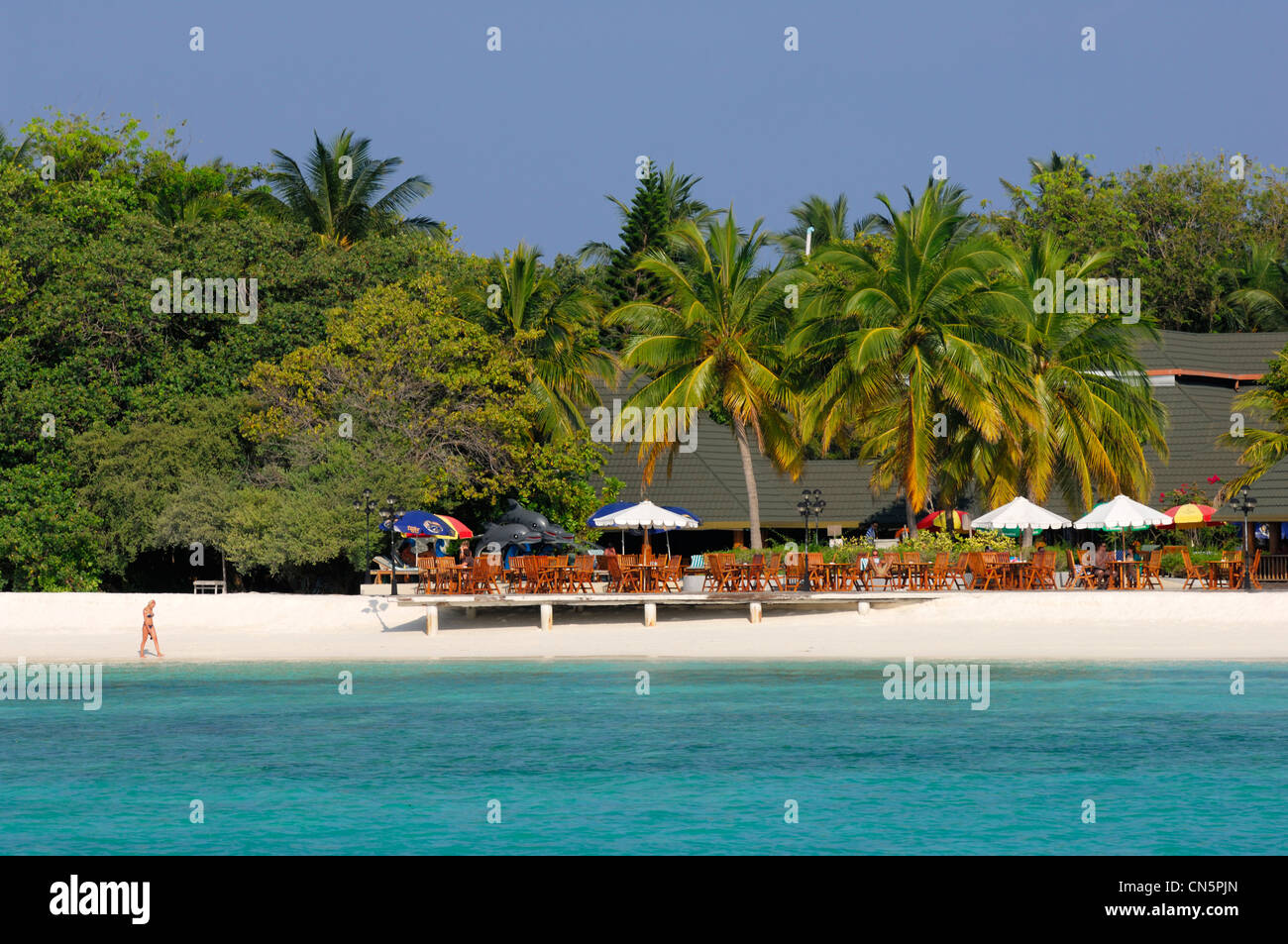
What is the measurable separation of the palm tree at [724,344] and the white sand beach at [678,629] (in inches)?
A: 304

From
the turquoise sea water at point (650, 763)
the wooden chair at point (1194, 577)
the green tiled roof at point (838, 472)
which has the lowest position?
the turquoise sea water at point (650, 763)

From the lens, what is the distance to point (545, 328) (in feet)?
138

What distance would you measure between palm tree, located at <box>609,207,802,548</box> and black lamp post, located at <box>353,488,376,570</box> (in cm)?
748

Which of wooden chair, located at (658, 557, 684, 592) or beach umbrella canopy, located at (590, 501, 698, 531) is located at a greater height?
beach umbrella canopy, located at (590, 501, 698, 531)

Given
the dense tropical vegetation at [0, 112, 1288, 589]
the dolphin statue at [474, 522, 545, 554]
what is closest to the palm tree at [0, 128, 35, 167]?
the dense tropical vegetation at [0, 112, 1288, 589]

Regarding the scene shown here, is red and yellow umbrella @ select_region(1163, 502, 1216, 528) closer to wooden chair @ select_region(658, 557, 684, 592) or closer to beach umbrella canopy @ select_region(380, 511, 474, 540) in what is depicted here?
wooden chair @ select_region(658, 557, 684, 592)

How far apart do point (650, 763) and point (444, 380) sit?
21.1 m

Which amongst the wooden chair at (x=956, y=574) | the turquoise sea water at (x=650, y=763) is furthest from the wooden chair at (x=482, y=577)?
the wooden chair at (x=956, y=574)

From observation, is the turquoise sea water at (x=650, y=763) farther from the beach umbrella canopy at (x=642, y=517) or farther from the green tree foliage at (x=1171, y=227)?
the green tree foliage at (x=1171, y=227)

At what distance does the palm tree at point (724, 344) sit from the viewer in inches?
1467

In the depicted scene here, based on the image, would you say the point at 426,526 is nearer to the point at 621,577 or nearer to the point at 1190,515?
the point at 621,577

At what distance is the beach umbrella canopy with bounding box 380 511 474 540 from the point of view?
1299 inches

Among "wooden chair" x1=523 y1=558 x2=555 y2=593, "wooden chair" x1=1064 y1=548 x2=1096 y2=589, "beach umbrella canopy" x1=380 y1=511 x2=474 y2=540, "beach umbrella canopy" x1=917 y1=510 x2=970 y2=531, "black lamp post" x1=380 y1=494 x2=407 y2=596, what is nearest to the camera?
"black lamp post" x1=380 y1=494 x2=407 y2=596
